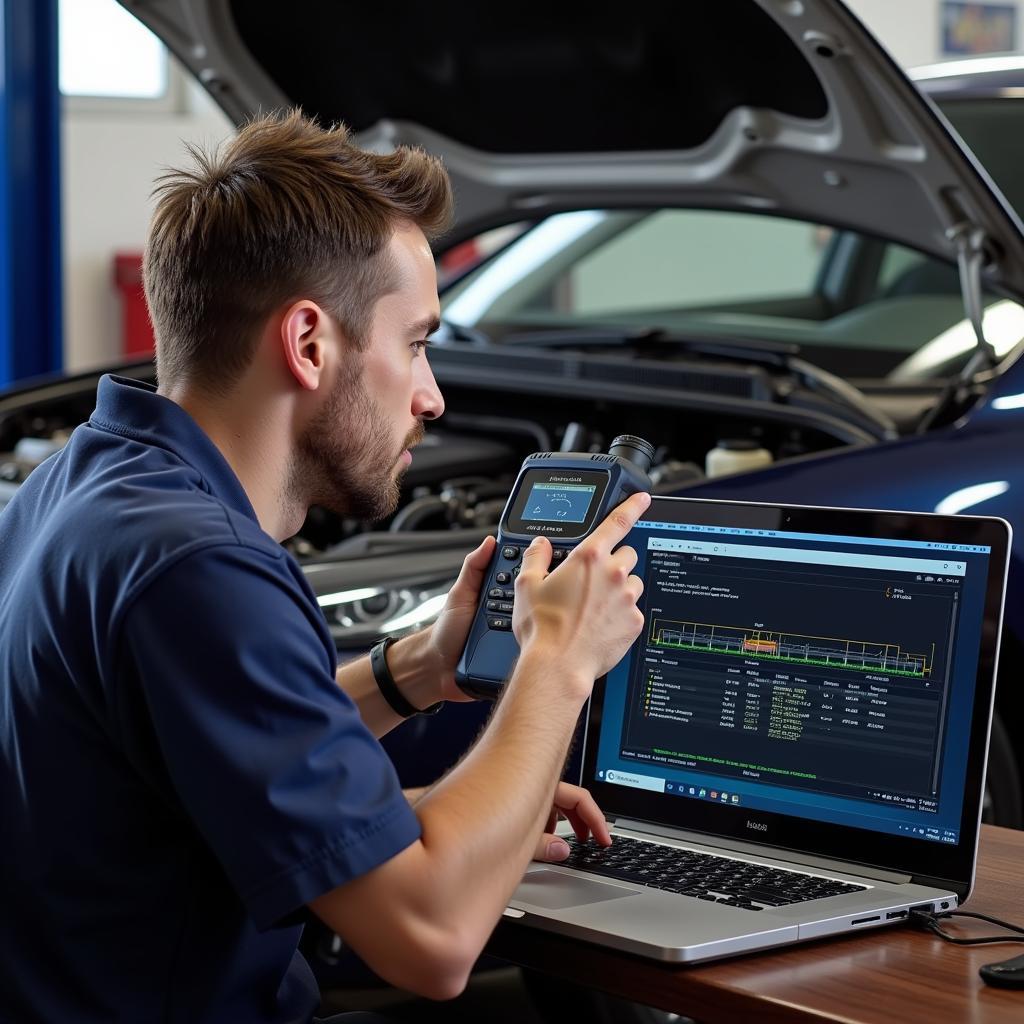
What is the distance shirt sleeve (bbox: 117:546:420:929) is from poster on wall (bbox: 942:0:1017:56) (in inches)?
349

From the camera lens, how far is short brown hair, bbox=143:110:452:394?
125 cm

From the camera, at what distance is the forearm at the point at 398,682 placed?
4.87ft

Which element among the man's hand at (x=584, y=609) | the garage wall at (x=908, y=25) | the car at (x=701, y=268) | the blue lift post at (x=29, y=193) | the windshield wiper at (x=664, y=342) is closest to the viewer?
the man's hand at (x=584, y=609)

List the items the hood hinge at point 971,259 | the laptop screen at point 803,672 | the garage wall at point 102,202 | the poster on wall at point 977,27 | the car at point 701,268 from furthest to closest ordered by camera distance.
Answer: the poster on wall at point 977,27
the garage wall at point 102,202
the hood hinge at point 971,259
the car at point 701,268
the laptop screen at point 803,672

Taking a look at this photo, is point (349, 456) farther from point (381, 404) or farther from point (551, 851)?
point (551, 851)

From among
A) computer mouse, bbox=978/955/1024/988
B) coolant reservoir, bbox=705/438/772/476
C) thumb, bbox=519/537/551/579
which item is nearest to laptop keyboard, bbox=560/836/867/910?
computer mouse, bbox=978/955/1024/988

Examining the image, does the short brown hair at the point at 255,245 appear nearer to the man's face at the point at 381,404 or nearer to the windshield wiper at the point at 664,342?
the man's face at the point at 381,404

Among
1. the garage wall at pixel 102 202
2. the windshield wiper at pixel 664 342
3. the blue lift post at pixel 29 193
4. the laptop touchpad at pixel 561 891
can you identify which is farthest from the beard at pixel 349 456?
the garage wall at pixel 102 202

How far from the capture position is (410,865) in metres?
1.06

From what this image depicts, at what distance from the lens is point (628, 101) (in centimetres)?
267

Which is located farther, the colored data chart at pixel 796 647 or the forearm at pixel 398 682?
the forearm at pixel 398 682

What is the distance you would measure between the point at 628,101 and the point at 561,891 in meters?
1.68

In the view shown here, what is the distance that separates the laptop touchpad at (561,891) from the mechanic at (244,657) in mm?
146

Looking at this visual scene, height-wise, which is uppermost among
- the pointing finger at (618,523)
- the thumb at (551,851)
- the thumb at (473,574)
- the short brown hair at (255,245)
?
the short brown hair at (255,245)
